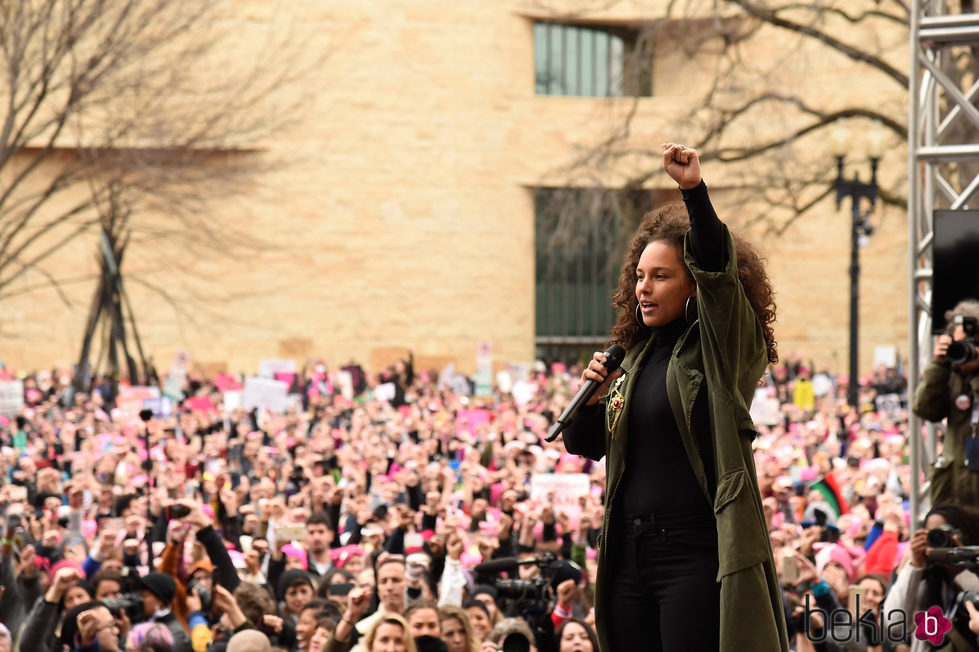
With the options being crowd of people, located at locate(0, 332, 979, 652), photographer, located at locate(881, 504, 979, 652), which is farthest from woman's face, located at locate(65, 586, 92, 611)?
photographer, located at locate(881, 504, 979, 652)

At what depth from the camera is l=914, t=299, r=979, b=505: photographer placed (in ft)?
25.2

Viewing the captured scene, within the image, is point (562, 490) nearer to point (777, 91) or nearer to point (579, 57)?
point (777, 91)

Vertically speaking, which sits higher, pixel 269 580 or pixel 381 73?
pixel 381 73

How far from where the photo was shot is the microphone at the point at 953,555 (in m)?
6.34

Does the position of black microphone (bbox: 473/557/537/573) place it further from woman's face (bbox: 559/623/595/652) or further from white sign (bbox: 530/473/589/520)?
white sign (bbox: 530/473/589/520)

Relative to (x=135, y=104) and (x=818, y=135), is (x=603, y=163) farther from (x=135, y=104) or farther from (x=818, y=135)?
(x=818, y=135)

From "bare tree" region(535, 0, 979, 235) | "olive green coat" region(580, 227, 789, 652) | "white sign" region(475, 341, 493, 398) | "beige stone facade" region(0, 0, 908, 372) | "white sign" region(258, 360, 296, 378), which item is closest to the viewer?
"olive green coat" region(580, 227, 789, 652)

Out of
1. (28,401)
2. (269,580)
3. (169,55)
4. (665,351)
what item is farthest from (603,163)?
(665,351)

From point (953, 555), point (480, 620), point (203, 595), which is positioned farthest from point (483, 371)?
point (953, 555)

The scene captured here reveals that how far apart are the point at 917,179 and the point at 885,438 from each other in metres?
8.55

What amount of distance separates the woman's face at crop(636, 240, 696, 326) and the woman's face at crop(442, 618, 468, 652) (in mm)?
4448

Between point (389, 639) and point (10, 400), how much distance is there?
13634 mm

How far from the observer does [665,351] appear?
4074 millimetres

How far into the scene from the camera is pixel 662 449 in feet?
12.9
